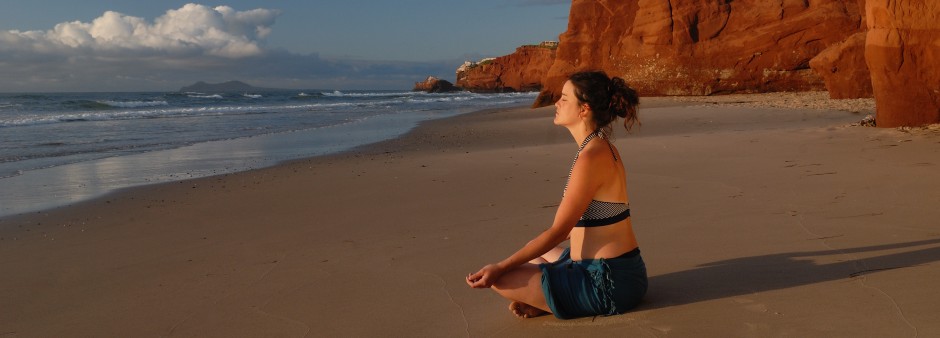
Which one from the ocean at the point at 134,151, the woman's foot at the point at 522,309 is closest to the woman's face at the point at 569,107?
the woman's foot at the point at 522,309

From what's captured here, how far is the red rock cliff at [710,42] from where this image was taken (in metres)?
23.3

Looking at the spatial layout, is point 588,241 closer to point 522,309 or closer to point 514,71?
point 522,309

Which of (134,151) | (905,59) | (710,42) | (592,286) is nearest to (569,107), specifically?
(592,286)

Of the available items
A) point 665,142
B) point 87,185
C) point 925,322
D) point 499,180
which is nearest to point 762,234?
point 925,322

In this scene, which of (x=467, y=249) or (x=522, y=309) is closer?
(x=522, y=309)

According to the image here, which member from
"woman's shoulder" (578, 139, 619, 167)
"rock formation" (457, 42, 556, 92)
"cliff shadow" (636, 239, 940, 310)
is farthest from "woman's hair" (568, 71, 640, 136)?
"rock formation" (457, 42, 556, 92)

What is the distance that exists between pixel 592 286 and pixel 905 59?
8010 millimetres

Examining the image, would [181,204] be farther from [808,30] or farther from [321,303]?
[808,30]

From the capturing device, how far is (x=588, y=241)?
3277 mm

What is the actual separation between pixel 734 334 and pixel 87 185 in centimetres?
840

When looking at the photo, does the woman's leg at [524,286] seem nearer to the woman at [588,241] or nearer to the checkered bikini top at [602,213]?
the woman at [588,241]

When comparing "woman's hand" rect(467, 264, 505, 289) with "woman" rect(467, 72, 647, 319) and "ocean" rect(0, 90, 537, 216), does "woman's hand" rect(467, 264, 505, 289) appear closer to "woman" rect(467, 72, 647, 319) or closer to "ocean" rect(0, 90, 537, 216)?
"woman" rect(467, 72, 647, 319)

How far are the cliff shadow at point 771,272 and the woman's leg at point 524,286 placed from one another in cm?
46

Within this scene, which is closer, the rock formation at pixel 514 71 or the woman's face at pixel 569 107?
the woman's face at pixel 569 107
